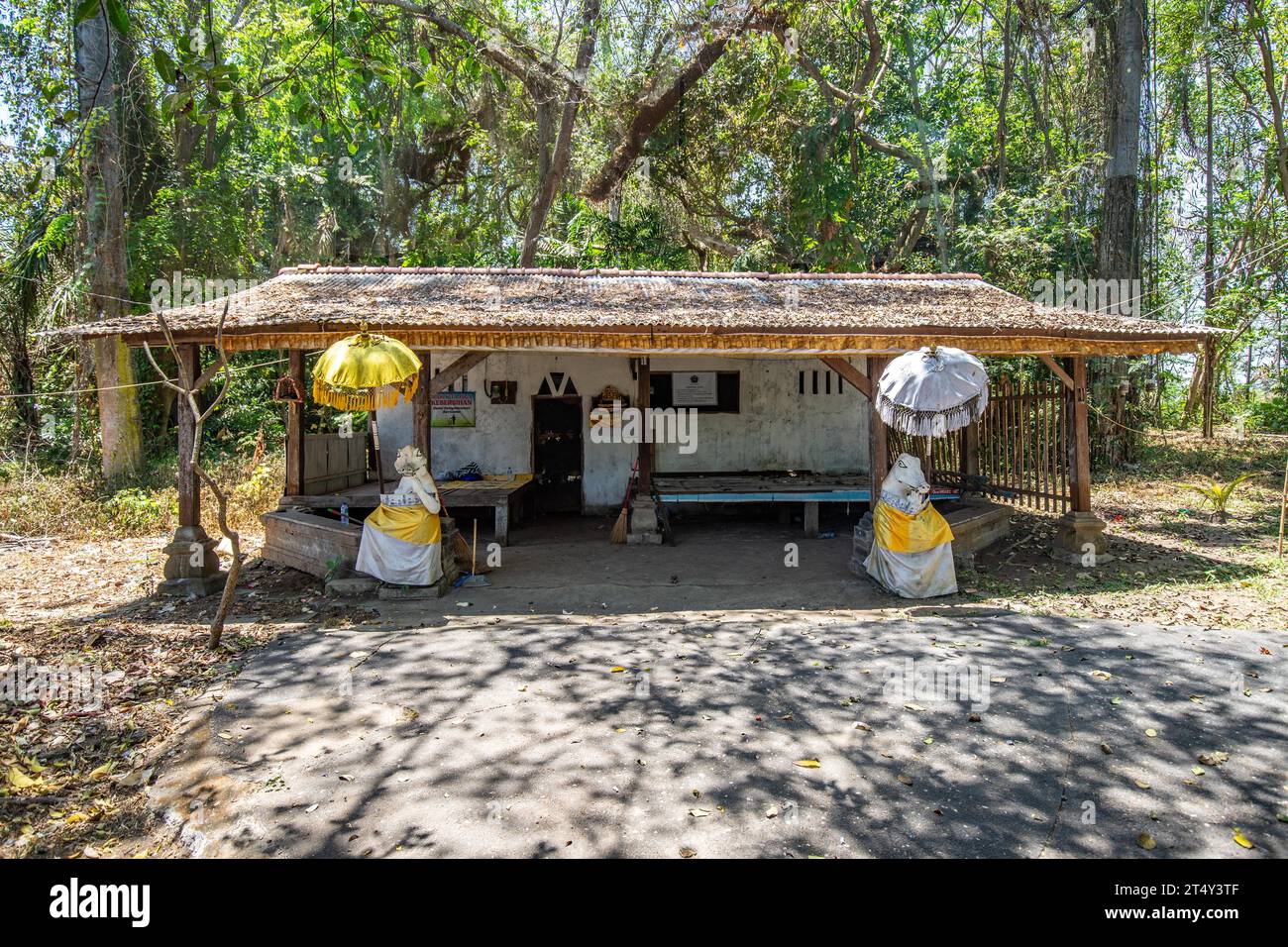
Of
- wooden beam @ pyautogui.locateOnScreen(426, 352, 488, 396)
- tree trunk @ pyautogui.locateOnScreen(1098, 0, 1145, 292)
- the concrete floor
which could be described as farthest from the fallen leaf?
tree trunk @ pyautogui.locateOnScreen(1098, 0, 1145, 292)

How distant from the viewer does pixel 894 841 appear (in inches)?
128

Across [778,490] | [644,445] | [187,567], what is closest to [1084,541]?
[778,490]

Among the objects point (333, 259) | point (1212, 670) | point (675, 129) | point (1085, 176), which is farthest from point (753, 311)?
point (333, 259)

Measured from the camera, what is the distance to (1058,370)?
336 inches

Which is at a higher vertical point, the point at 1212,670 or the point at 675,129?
the point at 675,129

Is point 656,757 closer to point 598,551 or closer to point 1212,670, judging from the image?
point 1212,670

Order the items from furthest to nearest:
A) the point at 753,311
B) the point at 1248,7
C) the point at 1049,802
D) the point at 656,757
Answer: the point at 1248,7 < the point at 753,311 < the point at 656,757 < the point at 1049,802

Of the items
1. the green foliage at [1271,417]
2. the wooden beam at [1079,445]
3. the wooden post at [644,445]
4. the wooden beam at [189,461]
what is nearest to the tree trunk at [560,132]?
the wooden post at [644,445]

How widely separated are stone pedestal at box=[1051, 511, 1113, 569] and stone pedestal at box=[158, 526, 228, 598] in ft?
30.9

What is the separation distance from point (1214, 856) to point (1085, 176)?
16.4 metres

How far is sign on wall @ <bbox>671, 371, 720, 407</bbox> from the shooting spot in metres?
12.1

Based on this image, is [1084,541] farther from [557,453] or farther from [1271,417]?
[1271,417]

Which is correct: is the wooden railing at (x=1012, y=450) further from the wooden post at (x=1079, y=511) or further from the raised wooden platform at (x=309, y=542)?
the raised wooden platform at (x=309, y=542)

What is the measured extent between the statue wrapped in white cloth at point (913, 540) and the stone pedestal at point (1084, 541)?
2079mm
